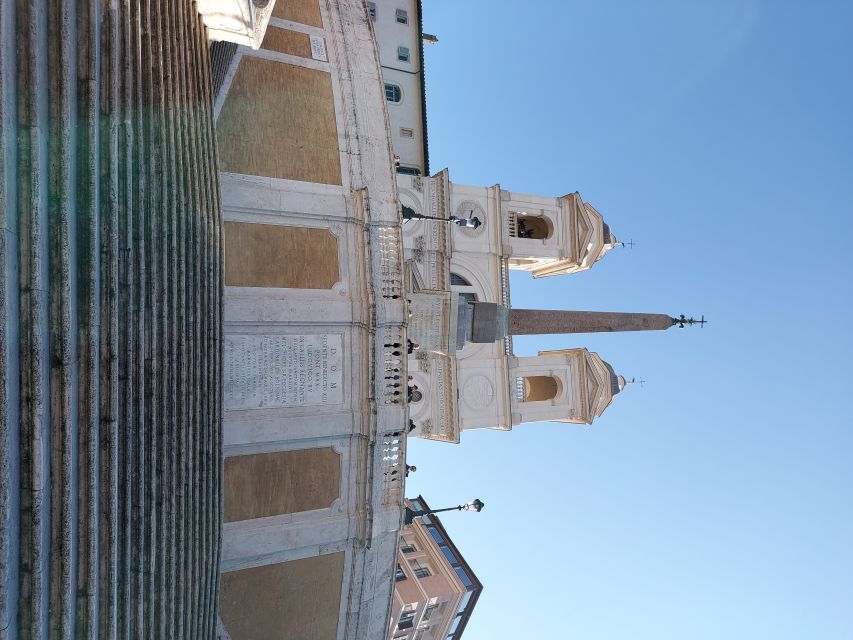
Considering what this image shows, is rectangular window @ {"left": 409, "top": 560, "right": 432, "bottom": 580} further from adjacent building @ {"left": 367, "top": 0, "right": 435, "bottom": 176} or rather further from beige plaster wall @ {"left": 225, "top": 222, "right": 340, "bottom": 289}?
beige plaster wall @ {"left": 225, "top": 222, "right": 340, "bottom": 289}

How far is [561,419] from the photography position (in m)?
19.8

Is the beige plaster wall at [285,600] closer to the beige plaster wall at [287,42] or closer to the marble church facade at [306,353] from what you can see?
the marble church facade at [306,353]

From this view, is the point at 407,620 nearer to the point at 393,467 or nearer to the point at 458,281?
the point at 458,281

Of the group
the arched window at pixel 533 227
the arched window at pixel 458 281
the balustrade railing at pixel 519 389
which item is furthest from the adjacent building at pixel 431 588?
the arched window at pixel 533 227

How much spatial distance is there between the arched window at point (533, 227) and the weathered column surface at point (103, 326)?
1413 cm

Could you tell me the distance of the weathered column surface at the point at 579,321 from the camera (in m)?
15.2

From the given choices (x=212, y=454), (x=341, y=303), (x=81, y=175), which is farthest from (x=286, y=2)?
(x=212, y=454)

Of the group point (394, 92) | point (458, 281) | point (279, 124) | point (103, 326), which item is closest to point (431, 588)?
point (458, 281)

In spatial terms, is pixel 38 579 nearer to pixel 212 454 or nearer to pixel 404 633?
pixel 212 454

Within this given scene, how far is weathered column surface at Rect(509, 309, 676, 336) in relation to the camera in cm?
1520

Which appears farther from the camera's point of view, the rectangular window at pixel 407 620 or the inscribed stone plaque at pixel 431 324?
the rectangular window at pixel 407 620

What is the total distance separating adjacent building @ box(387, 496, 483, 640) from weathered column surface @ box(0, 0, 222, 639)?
62.1 ft

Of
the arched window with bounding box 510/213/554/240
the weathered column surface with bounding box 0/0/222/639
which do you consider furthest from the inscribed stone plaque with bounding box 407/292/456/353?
the arched window with bounding box 510/213/554/240

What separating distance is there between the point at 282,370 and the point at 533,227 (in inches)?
517
